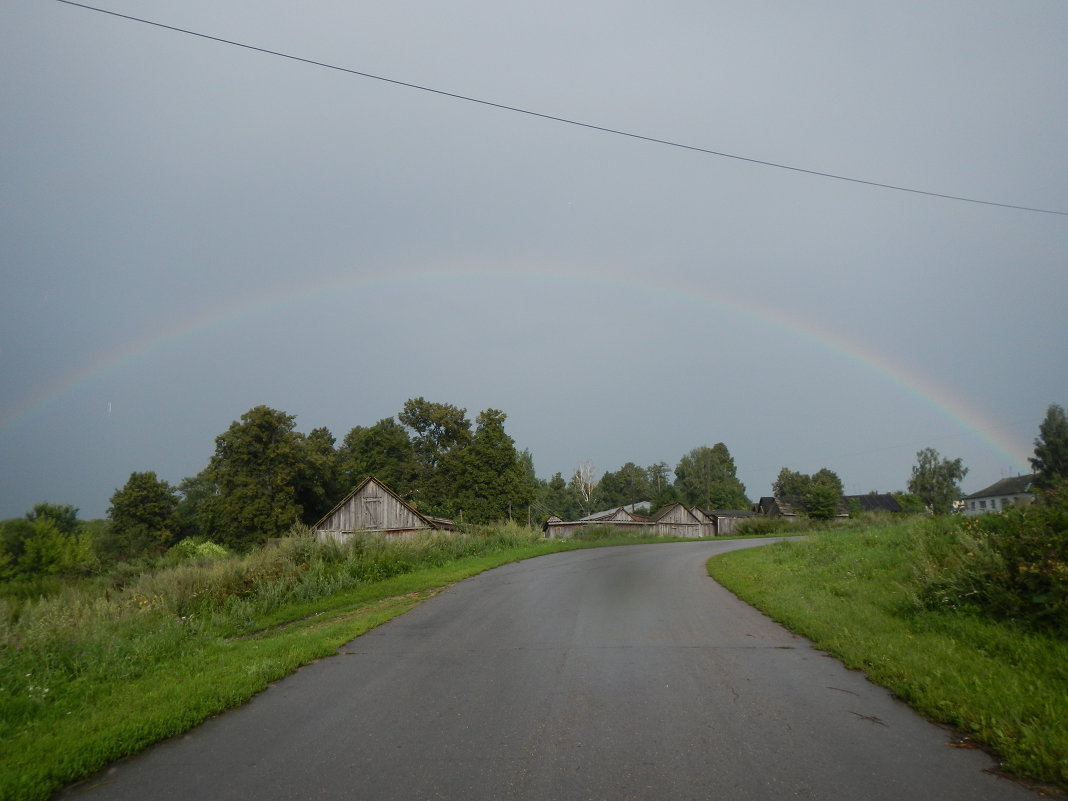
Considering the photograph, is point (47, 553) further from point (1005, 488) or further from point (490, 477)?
point (1005, 488)

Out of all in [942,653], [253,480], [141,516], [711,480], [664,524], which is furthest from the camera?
[711,480]

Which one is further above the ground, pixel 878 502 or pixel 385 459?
pixel 385 459

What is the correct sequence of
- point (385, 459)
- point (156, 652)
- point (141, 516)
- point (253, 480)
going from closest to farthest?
point (156, 652) < point (253, 480) < point (141, 516) < point (385, 459)

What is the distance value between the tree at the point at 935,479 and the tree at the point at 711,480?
29696 mm

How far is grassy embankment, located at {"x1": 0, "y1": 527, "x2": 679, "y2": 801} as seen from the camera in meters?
5.07

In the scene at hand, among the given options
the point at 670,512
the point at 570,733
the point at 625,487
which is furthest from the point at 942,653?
the point at 625,487

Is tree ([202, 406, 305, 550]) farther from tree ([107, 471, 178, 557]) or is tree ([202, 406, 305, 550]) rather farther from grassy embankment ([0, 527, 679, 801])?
grassy embankment ([0, 527, 679, 801])

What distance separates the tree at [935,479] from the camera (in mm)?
98500

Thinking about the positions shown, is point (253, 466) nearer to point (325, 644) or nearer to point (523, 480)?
point (523, 480)

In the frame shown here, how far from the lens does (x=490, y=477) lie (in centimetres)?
5831

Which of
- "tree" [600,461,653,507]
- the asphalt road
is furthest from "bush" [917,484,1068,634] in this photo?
"tree" [600,461,653,507]

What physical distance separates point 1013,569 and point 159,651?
10.9 metres

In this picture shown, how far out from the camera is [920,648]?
7188mm

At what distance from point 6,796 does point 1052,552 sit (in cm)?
1010
